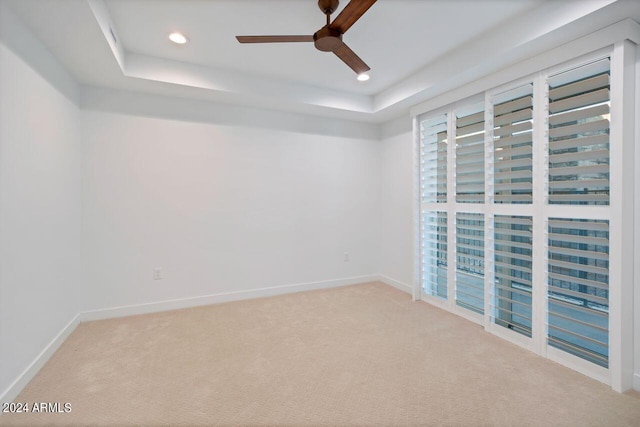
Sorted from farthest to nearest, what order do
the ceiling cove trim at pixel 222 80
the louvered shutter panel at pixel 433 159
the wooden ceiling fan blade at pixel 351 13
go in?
1. the louvered shutter panel at pixel 433 159
2. the ceiling cove trim at pixel 222 80
3. the wooden ceiling fan blade at pixel 351 13

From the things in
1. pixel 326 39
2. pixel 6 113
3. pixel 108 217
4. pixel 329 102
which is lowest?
pixel 108 217

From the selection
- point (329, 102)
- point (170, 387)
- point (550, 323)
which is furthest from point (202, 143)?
point (550, 323)

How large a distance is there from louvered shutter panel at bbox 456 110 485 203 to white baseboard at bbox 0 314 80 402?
12.5 feet

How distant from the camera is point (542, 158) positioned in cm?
229

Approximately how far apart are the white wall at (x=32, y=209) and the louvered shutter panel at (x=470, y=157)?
3629 mm

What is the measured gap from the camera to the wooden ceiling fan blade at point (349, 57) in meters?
1.99

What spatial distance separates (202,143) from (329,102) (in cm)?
161

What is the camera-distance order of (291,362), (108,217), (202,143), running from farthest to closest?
(202,143), (108,217), (291,362)

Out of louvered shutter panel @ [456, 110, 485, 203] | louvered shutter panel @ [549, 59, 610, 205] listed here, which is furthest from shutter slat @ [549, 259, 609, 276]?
louvered shutter panel @ [456, 110, 485, 203]

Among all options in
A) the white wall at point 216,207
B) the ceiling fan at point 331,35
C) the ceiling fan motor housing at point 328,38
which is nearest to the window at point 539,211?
the white wall at point 216,207

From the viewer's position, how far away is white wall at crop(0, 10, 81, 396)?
1.84 m

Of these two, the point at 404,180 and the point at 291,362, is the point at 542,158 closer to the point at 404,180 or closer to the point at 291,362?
the point at 404,180

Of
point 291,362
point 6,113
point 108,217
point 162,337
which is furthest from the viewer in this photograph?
point 108,217

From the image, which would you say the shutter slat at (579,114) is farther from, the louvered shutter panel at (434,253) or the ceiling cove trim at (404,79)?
the louvered shutter panel at (434,253)
